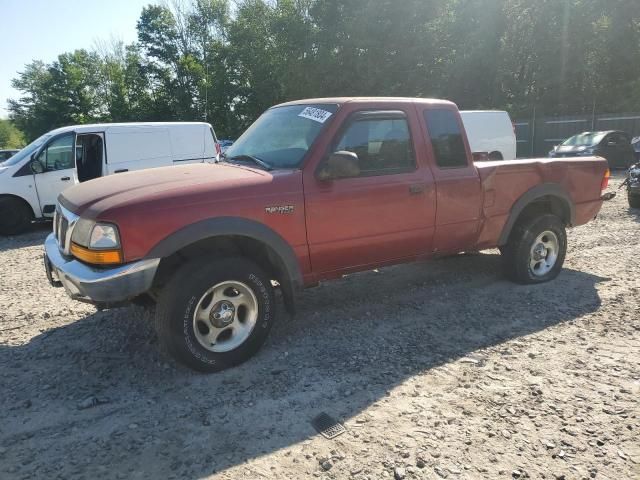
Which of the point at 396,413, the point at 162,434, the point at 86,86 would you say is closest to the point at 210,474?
the point at 162,434

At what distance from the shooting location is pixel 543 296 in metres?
5.14

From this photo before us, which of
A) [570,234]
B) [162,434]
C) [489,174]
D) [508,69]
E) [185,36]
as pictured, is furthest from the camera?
[185,36]

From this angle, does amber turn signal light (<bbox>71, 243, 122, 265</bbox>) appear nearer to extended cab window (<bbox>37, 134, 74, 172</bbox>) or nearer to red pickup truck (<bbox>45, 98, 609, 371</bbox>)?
red pickup truck (<bbox>45, 98, 609, 371</bbox>)

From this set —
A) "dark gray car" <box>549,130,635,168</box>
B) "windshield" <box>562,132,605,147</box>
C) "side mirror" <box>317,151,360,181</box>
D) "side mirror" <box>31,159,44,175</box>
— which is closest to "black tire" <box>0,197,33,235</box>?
"side mirror" <box>31,159,44,175</box>

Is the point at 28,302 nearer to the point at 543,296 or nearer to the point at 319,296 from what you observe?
the point at 319,296

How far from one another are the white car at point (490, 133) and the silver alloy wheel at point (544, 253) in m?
8.93

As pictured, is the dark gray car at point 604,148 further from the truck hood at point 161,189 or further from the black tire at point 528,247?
the truck hood at point 161,189

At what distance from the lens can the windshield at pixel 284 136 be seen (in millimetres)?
4082

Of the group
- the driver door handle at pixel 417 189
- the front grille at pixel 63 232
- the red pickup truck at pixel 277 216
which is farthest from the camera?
the driver door handle at pixel 417 189

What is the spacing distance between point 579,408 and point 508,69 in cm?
3222

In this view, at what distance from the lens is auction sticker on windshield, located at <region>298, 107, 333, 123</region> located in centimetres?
414

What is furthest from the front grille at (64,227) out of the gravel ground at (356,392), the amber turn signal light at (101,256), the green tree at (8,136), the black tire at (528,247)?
the green tree at (8,136)

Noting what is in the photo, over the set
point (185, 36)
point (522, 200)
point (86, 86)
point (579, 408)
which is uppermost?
point (185, 36)

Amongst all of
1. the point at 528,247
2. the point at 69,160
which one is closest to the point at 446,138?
the point at 528,247
